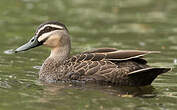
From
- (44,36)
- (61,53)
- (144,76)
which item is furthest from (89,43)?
(144,76)

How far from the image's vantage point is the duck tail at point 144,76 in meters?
12.5

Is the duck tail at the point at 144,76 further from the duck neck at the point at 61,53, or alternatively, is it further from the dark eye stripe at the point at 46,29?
the dark eye stripe at the point at 46,29

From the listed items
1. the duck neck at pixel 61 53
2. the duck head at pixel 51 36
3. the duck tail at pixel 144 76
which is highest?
the duck head at pixel 51 36

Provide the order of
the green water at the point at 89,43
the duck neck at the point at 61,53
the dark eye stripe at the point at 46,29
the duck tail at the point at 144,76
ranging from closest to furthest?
1. the green water at the point at 89,43
2. the duck tail at the point at 144,76
3. the dark eye stripe at the point at 46,29
4. the duck neck at the point at 61,53

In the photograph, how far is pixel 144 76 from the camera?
41.8 ft

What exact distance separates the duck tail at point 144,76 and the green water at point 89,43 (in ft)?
0.59

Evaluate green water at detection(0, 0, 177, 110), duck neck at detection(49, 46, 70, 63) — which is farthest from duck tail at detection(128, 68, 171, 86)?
duck neck at detection(49, 46, 70, 63)

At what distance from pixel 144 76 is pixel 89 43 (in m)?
5.61

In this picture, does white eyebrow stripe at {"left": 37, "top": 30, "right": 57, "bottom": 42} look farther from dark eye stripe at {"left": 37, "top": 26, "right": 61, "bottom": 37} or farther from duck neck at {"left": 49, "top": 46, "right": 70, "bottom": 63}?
duck neck at {"left": 49, "top": 46, "right": 70, "bottom": 63}

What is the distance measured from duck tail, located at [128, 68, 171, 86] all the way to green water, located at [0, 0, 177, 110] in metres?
0.18

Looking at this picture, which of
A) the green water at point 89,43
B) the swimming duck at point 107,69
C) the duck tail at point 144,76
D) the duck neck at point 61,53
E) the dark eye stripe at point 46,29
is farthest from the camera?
the duck neck at point 61,53

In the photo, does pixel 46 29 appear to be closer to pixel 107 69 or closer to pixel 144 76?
pixel 107 69

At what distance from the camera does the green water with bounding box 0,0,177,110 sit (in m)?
11.2

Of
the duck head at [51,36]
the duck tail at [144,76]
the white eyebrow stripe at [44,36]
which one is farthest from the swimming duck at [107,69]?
the white eyebrow stripe at [44,36]
